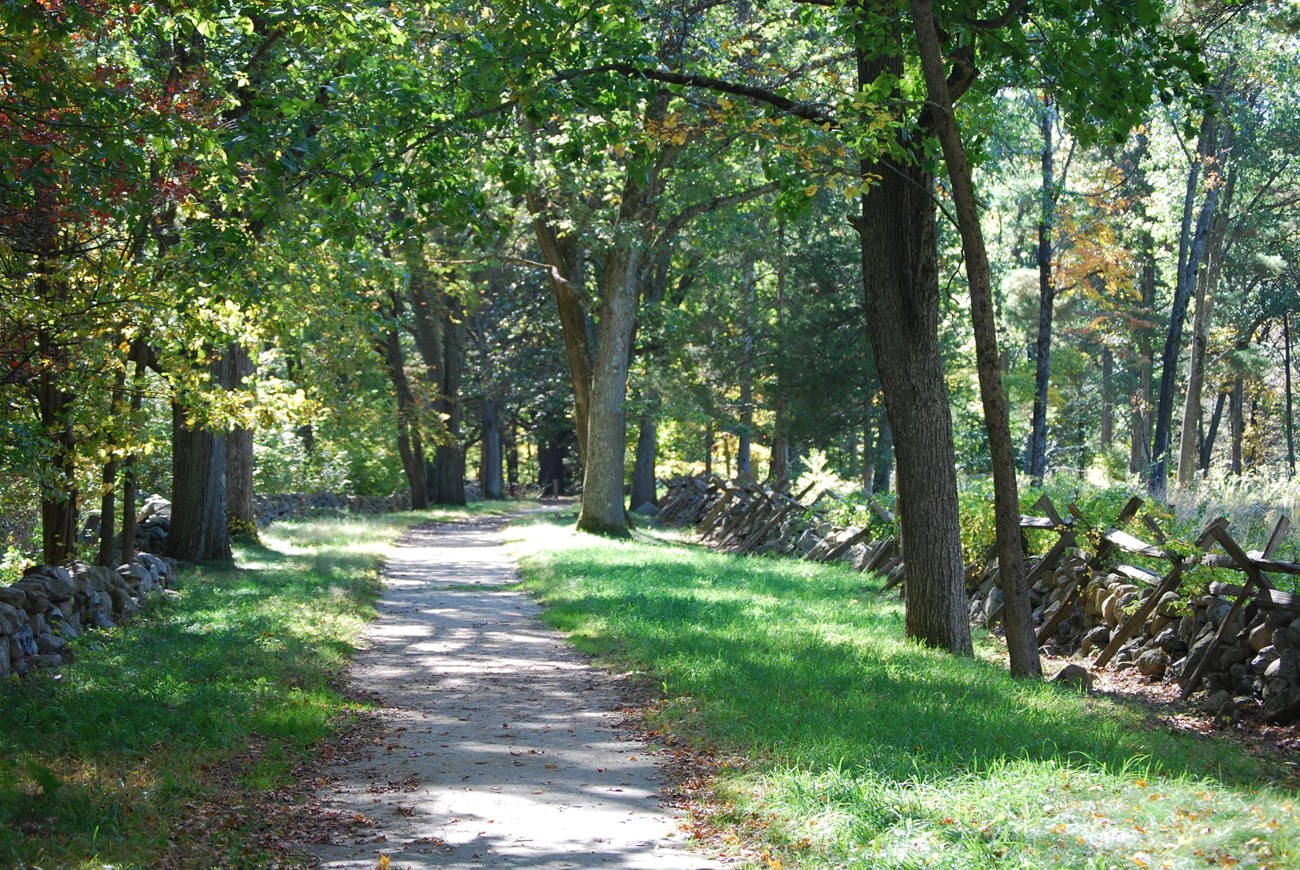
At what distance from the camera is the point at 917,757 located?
598 centimetres

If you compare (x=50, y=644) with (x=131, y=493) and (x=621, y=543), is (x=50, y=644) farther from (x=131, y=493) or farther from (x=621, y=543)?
(x=621, y=543)

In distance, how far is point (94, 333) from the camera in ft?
32.6

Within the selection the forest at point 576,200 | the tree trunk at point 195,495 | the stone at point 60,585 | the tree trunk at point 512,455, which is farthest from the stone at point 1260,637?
the tree trunk at point 512,455

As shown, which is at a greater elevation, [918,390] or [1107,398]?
[1107,398]

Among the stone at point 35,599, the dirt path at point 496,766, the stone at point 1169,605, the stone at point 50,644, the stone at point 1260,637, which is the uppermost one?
the stone at point 35,599

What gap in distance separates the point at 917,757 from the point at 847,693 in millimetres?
1842

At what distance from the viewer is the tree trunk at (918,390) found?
33.0ft

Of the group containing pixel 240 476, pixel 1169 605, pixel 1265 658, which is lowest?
Answer: pixel 1265 658

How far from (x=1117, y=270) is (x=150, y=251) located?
1002 inches

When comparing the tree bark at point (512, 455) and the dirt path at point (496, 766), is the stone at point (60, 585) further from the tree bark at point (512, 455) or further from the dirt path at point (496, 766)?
the tree bark at point (512, 455)

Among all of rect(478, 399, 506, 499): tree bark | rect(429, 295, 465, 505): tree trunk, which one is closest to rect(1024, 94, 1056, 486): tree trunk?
rect(429, 295, 465, 505): tree trunk

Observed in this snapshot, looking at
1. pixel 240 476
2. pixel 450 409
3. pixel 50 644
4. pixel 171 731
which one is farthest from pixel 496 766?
pixel 450 409

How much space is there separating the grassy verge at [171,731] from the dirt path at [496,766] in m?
0.45

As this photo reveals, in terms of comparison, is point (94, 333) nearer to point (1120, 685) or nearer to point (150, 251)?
point (150, 251)
